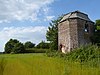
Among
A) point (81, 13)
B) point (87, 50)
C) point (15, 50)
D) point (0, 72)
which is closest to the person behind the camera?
point (0, 72)

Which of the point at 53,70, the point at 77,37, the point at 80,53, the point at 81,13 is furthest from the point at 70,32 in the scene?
the point at 53,70

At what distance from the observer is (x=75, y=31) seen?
Answer: 110 ft

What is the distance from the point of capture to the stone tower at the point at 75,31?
110 feet

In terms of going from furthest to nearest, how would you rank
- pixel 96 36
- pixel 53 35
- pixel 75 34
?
pixel 53 35 < pixel 96 36 < pixel 75 34

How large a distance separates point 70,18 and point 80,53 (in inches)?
478

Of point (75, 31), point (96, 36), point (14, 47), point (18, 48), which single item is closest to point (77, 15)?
point (75, 31)

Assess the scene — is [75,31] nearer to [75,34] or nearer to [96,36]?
[75,34]

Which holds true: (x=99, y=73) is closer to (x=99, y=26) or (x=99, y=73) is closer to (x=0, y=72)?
(x=0, y=72)

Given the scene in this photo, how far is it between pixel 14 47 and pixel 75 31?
15018 mm

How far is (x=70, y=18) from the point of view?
3431cm

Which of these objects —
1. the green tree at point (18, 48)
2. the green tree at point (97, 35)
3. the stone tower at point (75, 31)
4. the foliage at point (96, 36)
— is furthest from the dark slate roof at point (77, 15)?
the green tree at point (18, 48)

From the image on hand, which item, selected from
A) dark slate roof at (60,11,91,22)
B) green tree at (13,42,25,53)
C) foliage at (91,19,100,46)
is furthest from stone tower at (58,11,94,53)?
green tree at (13,42,25,53)

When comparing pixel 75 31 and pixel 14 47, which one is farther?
pixel 14 47

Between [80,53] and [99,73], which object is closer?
[99,73]
